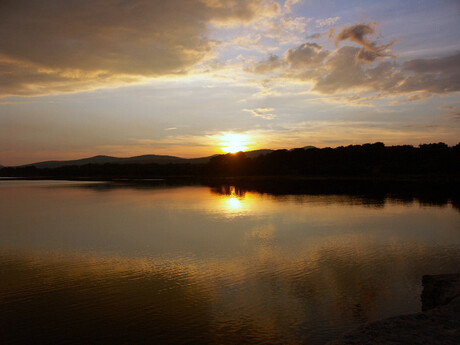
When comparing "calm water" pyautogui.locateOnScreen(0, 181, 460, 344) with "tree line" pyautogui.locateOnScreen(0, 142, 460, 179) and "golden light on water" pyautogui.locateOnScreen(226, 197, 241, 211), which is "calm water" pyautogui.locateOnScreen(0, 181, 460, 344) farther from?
"tree line" pyautogui.locateOnScreen(0, 142, 460, 179)

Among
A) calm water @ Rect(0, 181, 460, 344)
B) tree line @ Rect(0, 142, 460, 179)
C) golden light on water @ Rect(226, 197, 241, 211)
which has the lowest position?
calm water @ Rect(0, 181, 460, 344)

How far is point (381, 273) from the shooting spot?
14.1 m

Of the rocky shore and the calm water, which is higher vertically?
the rocky shore

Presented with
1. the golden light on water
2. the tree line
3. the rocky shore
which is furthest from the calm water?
the tree line

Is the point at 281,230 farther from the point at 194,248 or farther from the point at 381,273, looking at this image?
the point at 381,273

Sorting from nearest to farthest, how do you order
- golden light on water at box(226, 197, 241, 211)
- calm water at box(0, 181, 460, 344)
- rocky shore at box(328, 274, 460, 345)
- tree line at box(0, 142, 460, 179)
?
rocky shore at box(328, 274, 460, 345) < calm water at box(0, 181, 460, 344) < golden light on water at box(226, 197, 241, 211) < tree line at box(0, 142, 460, 179)

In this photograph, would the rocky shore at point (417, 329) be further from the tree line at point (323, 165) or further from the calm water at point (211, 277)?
the tree line at point (323, 165)

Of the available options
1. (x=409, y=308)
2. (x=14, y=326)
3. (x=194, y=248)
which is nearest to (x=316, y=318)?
(x=409, y=308)

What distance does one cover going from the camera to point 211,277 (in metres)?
13.8

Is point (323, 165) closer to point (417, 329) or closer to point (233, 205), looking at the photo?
point (233, 205)

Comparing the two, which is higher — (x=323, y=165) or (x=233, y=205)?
(x=323, y=165)

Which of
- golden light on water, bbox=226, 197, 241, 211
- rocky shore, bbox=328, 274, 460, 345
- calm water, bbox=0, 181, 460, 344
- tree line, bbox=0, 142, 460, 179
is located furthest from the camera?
tree line, bbox=0, 142, 460, 179

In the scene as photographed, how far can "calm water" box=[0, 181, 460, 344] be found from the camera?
9.70 m

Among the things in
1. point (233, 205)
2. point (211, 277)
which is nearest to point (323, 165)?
point (233, 205)
